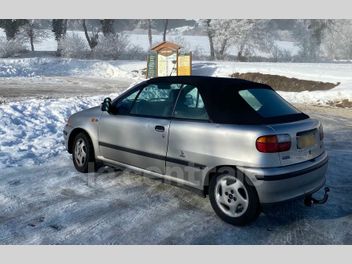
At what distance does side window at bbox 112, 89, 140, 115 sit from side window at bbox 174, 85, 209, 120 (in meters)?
0.87

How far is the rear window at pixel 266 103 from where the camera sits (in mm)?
4116

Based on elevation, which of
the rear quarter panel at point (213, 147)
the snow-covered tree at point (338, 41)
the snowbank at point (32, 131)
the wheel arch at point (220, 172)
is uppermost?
the snow-covered tree at point (338, 41)

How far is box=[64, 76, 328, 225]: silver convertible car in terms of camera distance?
3.78 m

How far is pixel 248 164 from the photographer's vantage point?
379 cm

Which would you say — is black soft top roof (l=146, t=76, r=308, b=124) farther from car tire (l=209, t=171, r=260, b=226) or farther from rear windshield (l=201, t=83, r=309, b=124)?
car tire (l=209, t=171, r=260, b=226)

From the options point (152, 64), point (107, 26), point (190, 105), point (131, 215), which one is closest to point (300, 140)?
point (190, 105)

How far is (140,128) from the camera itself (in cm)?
478

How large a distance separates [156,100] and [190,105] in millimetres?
652

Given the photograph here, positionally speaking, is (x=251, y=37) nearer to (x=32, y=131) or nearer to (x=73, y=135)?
(x=32, y=131)

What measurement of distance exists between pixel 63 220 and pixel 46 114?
6.02 metres

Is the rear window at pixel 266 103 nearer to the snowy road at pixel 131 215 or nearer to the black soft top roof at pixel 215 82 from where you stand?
the black soft top roof at pixel 215 82

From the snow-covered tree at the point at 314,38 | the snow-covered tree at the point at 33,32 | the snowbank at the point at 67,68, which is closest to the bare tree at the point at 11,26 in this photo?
the snow-covered tree at the point at 33,32

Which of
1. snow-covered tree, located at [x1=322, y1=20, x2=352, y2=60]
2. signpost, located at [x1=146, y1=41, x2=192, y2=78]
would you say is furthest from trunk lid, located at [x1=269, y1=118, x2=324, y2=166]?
snow-covered tree, located at [x1=322, y1=20, x2=352, y2=60]

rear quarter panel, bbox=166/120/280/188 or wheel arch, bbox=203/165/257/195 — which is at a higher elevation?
rear quarter panel, bbox=166/120/280/188
